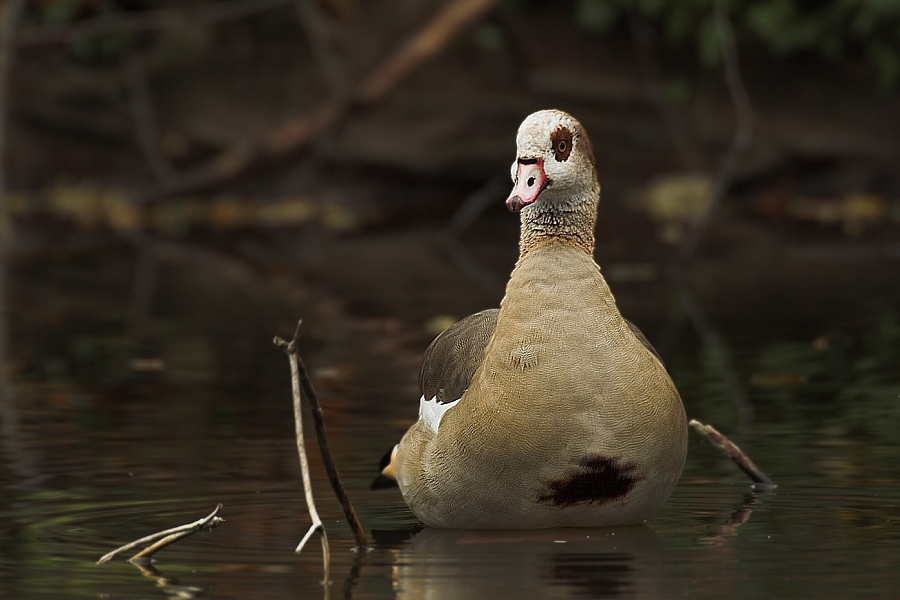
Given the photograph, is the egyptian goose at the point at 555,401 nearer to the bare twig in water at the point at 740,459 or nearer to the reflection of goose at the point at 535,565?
the reflection of goose at the point at 535,565

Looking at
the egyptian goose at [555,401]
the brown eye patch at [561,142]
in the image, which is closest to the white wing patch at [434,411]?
the egyptian goose at [555,401]

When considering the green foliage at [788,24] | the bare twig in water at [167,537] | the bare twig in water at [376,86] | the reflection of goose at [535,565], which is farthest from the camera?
the green foliage at [788,24]

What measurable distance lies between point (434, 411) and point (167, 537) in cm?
108

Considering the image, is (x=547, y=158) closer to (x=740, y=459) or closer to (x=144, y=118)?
(x=740, y=459)

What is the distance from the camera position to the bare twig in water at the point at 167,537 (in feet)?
16.6

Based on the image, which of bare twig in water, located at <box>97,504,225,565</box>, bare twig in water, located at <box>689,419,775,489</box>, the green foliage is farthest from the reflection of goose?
the green foliage

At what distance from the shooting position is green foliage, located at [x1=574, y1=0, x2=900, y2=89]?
2230cm

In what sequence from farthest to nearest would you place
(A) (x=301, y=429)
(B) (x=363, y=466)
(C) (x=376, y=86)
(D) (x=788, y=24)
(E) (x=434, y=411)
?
1. (D) (x=788, y=24)
2. (C) (x=376, y=86)
3. (B) (x=363, y=466)
4. (E) (x=434, y=411)
5. (A) (x=301, y=429)

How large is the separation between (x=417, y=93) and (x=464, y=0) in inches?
157

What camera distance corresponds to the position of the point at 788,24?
888 inches

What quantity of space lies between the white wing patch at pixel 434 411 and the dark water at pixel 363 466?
0.36 meters

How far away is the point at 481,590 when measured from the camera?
16.1 ft

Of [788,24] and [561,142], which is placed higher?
[788,24]

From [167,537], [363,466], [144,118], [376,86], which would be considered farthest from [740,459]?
[144,118]
